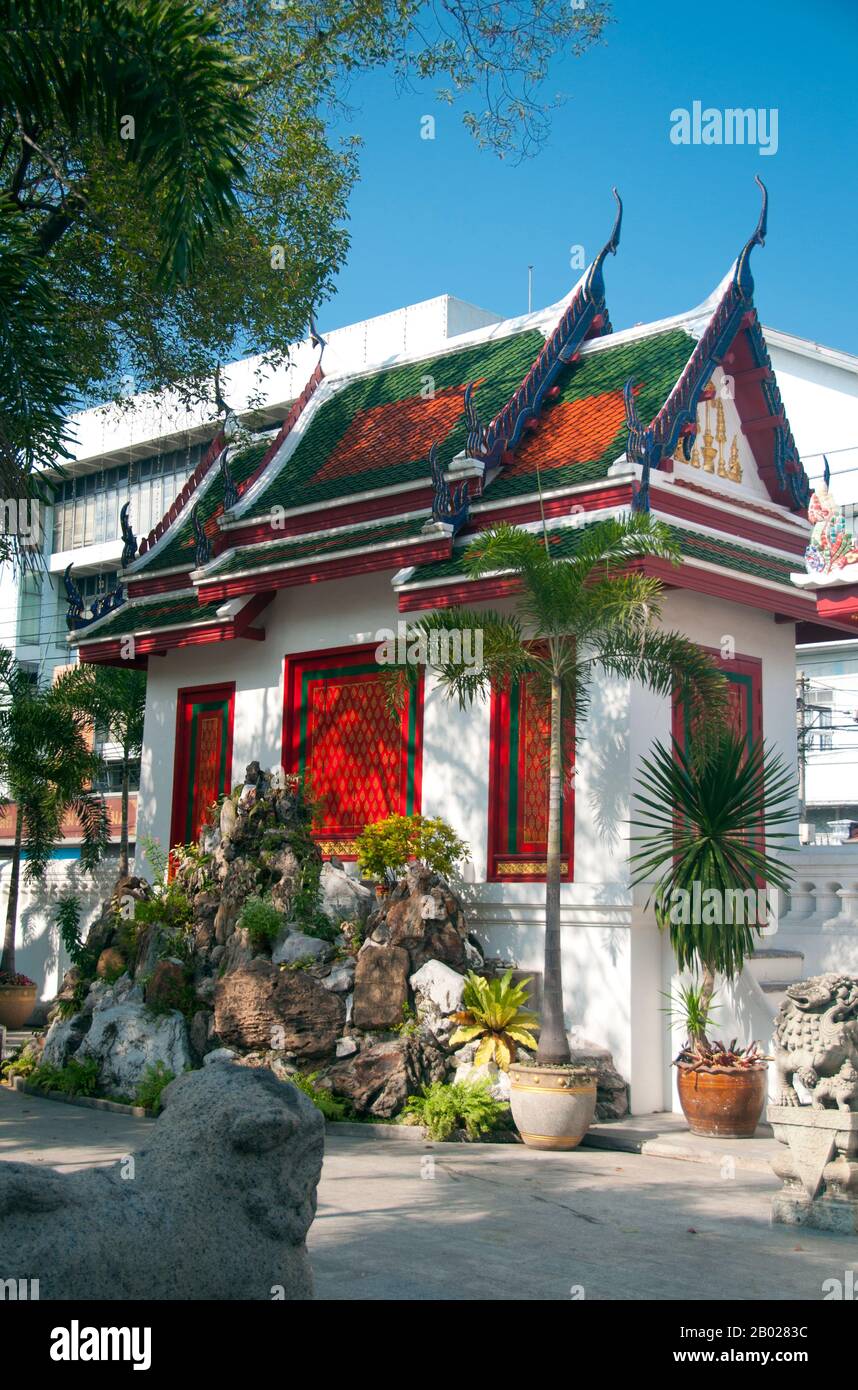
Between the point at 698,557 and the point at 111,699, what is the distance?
9822 millimetres

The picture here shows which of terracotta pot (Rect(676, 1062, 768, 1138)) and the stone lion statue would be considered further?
terracotta pot (Rect(676, 1062, 768, 1138))

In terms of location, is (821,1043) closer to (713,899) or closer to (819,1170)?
(819,1170)

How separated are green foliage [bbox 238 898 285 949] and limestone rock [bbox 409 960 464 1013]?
4.60 feet

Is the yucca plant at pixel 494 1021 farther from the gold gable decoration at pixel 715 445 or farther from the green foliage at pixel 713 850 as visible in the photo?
the gold gable decoration at pixel 715 445

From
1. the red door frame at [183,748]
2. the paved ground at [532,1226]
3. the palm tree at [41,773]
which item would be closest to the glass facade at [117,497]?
the palm tree at [41,773]

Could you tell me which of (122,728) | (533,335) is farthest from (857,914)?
(122,728)

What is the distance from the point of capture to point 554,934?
10828 millimetres

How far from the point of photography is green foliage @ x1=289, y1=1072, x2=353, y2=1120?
36.6 ft

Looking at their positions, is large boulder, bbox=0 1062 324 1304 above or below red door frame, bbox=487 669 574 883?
below

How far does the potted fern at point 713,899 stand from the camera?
419 inches

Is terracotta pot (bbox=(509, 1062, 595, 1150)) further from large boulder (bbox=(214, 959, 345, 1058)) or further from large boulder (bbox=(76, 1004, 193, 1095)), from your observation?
large boulder (bbox=(76, 1004, 193, 1095))

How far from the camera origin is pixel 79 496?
1676 inches

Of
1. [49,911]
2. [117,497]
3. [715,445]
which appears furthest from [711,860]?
[117,497]

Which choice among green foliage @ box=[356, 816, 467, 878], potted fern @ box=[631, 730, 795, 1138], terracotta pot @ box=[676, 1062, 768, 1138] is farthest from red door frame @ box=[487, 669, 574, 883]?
terracotta pot @ box=[676, 1062, 768, 1138]
